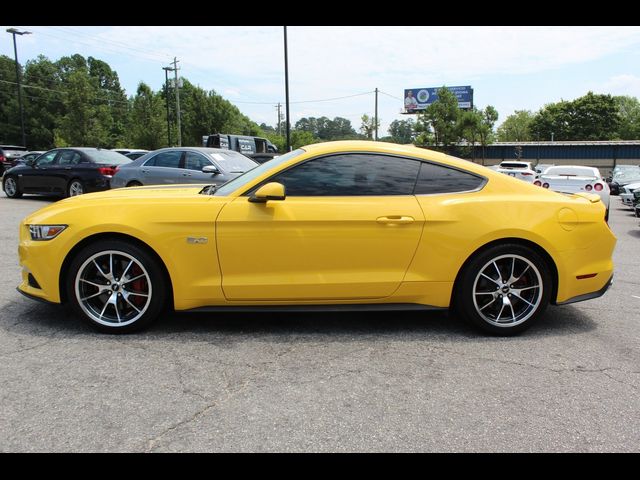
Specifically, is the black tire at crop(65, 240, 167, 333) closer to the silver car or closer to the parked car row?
the parked car row

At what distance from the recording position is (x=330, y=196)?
3797 mm

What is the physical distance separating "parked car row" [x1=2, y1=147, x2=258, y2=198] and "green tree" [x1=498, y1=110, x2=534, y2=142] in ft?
305

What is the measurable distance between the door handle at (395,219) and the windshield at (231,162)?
670cm

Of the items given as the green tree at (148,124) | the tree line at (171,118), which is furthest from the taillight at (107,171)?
the green tree at (148,124)

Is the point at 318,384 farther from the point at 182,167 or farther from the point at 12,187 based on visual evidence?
the point at 12,187

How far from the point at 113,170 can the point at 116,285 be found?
387 inches

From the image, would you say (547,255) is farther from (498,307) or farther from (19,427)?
(19,427)

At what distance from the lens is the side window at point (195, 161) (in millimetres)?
10445

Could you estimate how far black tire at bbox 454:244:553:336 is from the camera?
3805mm

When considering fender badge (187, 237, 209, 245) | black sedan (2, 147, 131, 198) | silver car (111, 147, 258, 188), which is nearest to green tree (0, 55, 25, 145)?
black sedan (2, 147, 131, 198)

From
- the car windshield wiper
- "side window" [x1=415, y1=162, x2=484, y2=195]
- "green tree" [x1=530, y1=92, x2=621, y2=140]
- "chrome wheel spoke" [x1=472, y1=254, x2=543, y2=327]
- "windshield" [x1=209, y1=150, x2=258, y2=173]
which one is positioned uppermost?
"green tree" [x1=530, y1=92, x2=621, y2=140]

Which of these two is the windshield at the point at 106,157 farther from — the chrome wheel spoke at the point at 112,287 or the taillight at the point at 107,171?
the chrome wheel spoke at the point at 112,287
